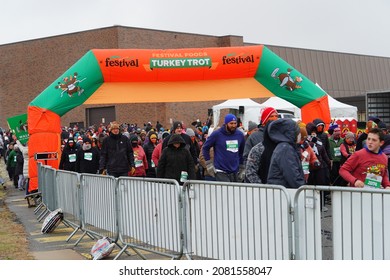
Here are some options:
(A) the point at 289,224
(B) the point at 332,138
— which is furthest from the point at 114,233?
(B) the point at 332,138

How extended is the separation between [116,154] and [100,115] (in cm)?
3510

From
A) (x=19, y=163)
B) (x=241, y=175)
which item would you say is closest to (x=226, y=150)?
(x=241, y=175)

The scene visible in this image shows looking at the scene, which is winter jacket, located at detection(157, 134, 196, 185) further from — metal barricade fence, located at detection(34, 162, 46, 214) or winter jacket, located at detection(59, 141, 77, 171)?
winter jacket, located at detection(59, 141, 77, 171)

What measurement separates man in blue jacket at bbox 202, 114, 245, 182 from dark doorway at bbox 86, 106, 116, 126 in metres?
35.2

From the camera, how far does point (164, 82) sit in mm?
14992

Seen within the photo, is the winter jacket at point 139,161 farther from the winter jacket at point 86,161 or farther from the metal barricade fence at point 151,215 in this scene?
the metal barricade fence at point 151,215

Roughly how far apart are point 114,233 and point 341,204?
161 inches

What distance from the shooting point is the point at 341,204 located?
181 inches

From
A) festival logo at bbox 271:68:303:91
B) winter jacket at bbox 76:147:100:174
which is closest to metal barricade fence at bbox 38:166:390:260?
winter jacket at bbox 76:147:100:174

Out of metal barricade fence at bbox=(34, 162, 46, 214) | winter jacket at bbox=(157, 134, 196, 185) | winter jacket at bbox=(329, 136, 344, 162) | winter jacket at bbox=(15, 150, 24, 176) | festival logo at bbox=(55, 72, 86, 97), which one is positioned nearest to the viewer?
winter jacket at bbox=(157, 134, 196, 185)

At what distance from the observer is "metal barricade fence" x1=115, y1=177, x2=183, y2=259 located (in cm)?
655

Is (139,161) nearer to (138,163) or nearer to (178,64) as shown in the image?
(138,163)

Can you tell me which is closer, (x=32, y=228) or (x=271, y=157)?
(x=271, y=157)

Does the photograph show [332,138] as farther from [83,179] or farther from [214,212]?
[214,212]
